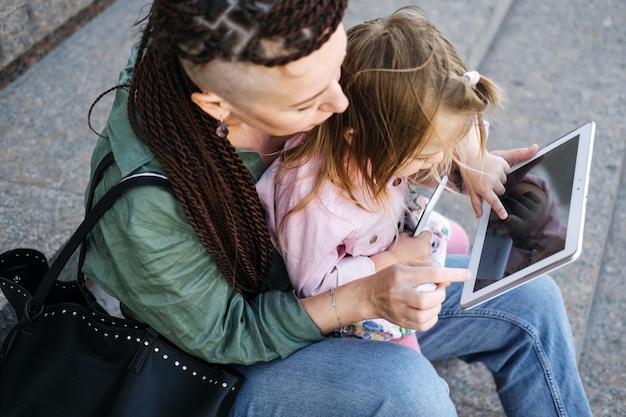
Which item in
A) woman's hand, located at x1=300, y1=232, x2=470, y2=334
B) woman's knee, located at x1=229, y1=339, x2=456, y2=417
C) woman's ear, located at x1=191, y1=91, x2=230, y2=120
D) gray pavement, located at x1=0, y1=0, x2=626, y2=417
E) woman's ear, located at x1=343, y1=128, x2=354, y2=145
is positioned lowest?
gray pavement, located at x1=0, y1=0, x2=626, y2=417

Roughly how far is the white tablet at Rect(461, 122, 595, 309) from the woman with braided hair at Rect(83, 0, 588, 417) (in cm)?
14

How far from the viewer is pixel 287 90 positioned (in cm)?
114

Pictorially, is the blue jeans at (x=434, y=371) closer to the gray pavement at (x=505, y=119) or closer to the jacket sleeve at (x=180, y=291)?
the jacket sleeve at (x=180, y=291)

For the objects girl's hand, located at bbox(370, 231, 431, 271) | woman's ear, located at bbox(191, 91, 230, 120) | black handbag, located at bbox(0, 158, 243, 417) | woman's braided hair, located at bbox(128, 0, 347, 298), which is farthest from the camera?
girl's hand, located at bbox(370, 231, 431, 271)

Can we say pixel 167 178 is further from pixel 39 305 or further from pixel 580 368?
pixel 580 368

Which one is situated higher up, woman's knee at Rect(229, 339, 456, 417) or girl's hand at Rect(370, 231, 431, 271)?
girl's hand at Rect(370, 231, 431, 271)

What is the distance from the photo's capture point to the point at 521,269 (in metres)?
1.40

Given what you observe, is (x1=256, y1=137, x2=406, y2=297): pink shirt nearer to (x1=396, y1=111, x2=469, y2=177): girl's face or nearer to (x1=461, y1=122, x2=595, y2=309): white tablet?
(x1=396, y1=111, x2=469, y2=177): girl's face

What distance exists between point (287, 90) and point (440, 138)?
14.2 inches

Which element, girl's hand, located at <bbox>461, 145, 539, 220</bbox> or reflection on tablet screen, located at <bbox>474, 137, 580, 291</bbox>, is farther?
girl's hand, located at <bbox>461, 145, 539, 220</bbox>

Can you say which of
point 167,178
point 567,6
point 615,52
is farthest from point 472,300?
point 567,6

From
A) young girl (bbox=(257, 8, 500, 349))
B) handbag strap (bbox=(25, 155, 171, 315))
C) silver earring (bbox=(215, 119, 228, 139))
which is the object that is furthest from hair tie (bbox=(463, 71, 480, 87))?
handbag strap (bbox=(25, 155, 171, 315))

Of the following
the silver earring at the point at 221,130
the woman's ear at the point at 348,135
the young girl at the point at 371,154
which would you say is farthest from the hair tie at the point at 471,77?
the silver earring at the point at 221,130

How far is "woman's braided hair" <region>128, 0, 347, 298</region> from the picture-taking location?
1.04 metres
